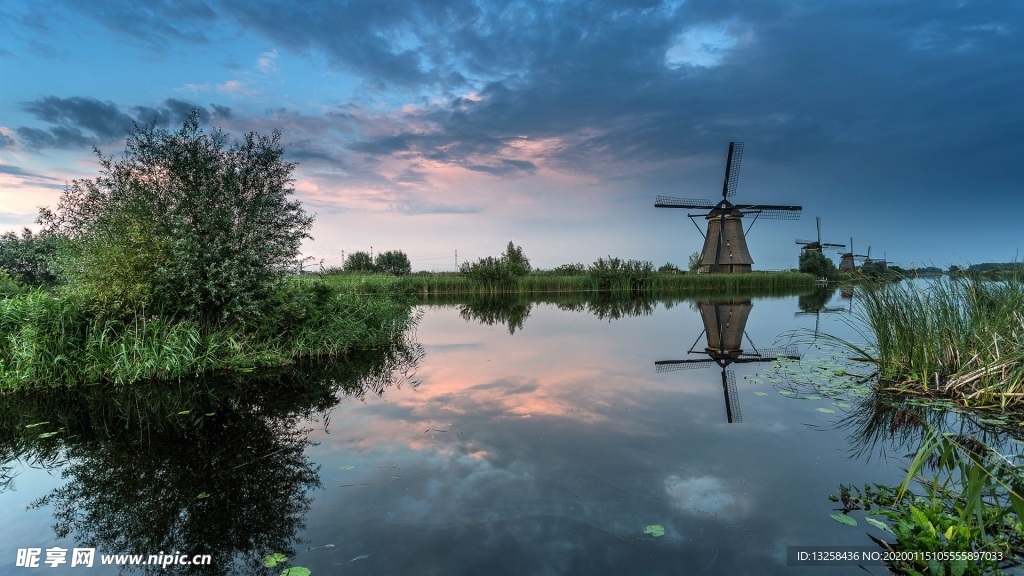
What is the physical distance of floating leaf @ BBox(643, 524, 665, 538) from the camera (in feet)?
12.7

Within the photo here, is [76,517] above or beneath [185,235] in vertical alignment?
beneath

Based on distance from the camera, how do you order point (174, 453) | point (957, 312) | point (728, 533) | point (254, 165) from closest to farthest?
point (728, 533) → point (174, 453) → point (957, 312) → point (254, 165)

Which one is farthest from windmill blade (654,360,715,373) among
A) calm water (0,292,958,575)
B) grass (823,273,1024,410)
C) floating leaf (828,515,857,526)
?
floating leaf (828,515,857,526)

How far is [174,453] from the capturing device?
565 cm

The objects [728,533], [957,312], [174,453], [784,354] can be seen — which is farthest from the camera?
[784,354]

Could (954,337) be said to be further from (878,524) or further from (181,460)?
(181,460)

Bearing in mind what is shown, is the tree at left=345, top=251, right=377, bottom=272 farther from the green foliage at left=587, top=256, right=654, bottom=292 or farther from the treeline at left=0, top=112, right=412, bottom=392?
the treeline at left=0, top=112, right=412, bottom=392

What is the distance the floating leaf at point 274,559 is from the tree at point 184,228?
772 centimetres

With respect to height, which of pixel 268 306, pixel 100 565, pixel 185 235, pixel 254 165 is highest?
pixel 254 165

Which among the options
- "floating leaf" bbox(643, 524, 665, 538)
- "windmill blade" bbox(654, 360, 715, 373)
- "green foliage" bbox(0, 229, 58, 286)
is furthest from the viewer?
"green foliage" bbox(0, 229, 58, 286)

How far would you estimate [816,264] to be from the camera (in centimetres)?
5969

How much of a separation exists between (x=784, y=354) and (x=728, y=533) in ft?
31.1

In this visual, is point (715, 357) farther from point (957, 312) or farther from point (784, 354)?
point (957, 312)

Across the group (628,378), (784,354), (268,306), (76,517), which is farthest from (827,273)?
(76,517)
